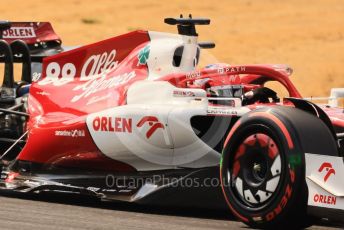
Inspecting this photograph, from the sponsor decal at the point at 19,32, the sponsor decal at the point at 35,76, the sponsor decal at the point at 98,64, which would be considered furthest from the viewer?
the sponsor decal at the point at 35,76

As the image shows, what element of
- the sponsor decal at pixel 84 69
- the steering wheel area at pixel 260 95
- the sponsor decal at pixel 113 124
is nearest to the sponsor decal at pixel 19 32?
the sponsor decal at pixel 84 69

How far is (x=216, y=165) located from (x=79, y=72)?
2.40 m

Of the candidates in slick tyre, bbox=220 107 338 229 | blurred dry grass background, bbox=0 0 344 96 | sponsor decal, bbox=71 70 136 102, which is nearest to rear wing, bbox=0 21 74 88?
sponsor decal, bbox=71 70 136 102

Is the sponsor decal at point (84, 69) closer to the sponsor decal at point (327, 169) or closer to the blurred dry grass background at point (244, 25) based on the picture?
the sponsor decal at point (327, 169)

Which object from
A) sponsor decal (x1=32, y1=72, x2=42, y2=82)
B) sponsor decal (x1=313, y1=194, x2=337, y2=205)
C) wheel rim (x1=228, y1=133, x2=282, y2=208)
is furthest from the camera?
sponsor decal (x1=32, y1=72, x2=42, y2=82)

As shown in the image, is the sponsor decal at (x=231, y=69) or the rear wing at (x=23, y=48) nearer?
the sponsor decal at (x=231, y=69)

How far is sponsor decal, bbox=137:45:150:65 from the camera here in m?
8.67

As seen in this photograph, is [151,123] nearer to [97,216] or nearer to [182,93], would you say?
[182,93]

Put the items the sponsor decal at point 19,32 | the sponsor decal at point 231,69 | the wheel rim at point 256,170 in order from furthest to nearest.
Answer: the sponsor decal at point 19,32
the sponsor decal at point 231,69
the wheel rim at point 256,170

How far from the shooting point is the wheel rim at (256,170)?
252 inches

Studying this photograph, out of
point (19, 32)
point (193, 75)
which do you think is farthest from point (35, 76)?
point (193, 75)

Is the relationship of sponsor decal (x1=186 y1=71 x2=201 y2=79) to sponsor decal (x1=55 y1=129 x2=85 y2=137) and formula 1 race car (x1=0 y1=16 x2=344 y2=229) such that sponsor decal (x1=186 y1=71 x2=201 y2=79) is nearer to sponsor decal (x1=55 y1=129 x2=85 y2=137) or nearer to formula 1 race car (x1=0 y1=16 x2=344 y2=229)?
formula 1 race car (x1=0 y1=16 x2=344 y2=229)

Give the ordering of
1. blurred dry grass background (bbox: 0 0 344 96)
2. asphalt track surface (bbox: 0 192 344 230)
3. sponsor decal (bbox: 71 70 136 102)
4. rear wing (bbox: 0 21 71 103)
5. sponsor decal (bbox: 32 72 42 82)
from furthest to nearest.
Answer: blurred dry grass background (bbox: 0 0 344 96) → sponsor decal (bbox: 32 72 42 82) → rear wing (bbox: 0 21 71 103) → sponsor decal (bbox: 71 70 136 102) → asphalt track surface (bbox: 0 192 344 230)

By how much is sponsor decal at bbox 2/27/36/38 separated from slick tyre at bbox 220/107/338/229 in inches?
199
